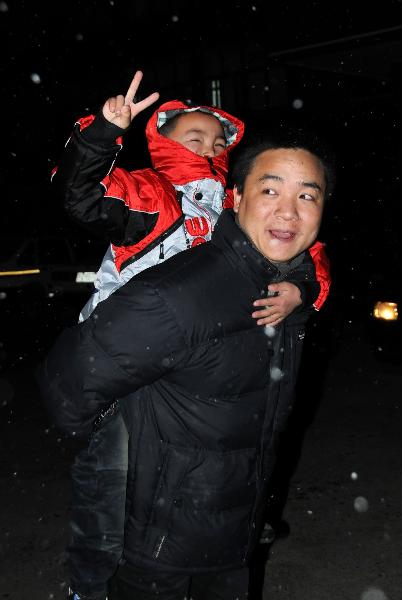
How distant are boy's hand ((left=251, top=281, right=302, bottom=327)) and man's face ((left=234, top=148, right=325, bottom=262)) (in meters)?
0.12

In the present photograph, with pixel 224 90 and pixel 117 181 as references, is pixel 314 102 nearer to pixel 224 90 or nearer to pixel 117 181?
pixel 224 90

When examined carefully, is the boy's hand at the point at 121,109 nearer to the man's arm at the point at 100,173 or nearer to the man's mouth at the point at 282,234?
the man's arm at the point at 100,173

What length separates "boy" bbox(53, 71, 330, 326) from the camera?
255 centimetres

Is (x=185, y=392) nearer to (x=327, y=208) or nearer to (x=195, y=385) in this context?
(x=195, y=385)

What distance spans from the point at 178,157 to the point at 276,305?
1409 millimetres

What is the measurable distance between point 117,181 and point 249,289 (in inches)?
39.7

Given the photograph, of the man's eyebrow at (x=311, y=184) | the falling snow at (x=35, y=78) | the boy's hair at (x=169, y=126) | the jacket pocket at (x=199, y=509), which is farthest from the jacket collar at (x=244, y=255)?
the falling snow at (x=35, y=78)

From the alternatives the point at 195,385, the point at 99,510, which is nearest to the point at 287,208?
the point at 195,385

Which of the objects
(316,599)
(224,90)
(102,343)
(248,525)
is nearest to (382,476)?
(316,599)

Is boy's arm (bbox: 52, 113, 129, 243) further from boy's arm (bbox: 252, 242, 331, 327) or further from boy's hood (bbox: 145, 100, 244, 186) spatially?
boy's arm (bbox: 252, 242, 331, 327)

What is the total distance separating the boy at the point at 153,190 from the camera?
2553 millimetres

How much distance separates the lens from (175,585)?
2.26 metres

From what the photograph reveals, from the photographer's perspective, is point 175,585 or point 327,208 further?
point 327,208

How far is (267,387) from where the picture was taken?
88.8 inches
